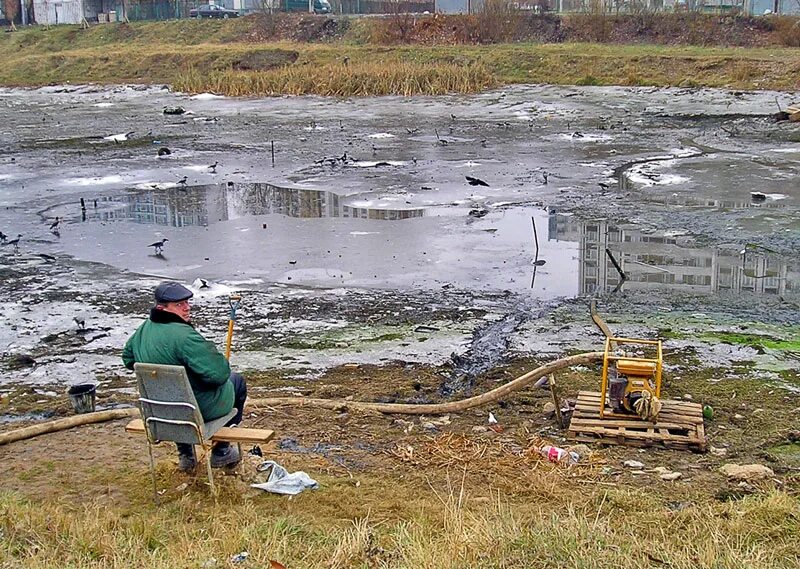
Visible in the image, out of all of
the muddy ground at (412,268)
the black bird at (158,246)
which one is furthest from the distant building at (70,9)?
the black bird at (158,246)

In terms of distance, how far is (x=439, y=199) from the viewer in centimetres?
1622

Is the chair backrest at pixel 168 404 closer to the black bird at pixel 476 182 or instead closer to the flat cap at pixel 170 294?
the flat cap at pixel 170 294

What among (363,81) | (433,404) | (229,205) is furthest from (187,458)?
(363,81)

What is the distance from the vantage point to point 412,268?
1208 centimetres

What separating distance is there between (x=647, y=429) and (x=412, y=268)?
5.55m

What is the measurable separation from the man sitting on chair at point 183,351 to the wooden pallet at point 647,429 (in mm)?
2700

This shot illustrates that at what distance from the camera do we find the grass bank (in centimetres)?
3676

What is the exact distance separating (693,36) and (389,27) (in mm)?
16528

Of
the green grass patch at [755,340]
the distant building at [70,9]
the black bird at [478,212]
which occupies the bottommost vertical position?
the green grass patch at [755,340]

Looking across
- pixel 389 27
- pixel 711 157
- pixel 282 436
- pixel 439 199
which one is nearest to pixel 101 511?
pixel 282 436

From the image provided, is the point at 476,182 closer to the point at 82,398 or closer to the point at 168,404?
the point at 82,398

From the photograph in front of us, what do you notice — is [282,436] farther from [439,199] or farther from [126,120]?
[126,120]

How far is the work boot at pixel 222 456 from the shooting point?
6184 mm

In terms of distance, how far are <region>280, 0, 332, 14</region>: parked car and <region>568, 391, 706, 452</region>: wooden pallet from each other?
6130 centimetres
